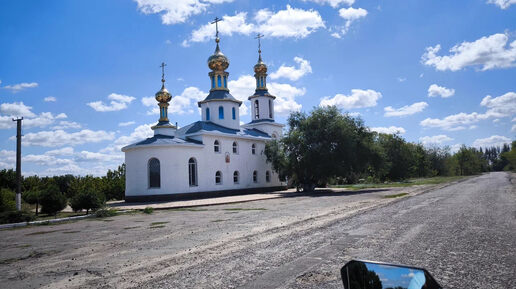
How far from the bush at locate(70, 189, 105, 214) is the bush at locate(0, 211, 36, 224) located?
2.46m

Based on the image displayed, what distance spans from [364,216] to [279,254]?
21.5 feet

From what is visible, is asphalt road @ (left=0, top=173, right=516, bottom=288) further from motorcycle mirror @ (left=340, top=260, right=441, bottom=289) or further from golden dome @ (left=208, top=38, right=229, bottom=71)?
golden dome @ (left=208, top=38, right=229, bottom=71)

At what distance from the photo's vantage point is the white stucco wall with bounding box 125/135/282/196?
28.8m

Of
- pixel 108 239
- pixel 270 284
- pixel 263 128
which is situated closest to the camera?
pixel 270 284

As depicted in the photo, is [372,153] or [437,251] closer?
[437,251]

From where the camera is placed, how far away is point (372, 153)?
3428cm

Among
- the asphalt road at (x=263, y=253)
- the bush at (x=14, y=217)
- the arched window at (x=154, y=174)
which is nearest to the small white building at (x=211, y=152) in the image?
the arched window at (x=154, y=174)

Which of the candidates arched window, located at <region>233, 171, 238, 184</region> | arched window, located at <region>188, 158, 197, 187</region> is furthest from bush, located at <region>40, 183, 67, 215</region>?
arched window, located at <region>233, 171, 238, 184</region>

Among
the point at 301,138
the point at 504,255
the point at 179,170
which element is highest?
the point at 301,138

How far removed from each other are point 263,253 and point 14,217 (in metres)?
13.2

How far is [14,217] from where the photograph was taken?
604 inches

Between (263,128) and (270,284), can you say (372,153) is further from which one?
(270,284)

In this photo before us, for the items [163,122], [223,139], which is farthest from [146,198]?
[223,139]

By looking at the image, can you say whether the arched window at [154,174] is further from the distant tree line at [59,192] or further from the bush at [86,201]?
the bush at [86,201]
